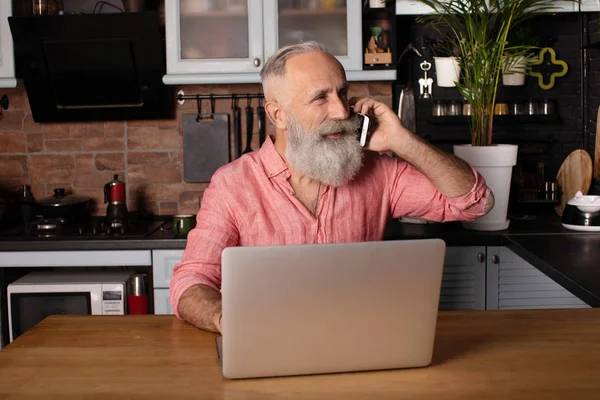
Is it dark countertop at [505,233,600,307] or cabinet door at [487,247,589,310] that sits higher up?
dark countertop at [505,233,600,307]

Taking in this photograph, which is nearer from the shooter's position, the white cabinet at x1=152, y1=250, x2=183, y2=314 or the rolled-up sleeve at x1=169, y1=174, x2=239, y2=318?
the rolled-up sleeve at x1=169, y1=174, x2=239, y2=318

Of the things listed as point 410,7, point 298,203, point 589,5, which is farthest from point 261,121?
point 298,203

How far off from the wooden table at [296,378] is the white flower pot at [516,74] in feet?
7.25

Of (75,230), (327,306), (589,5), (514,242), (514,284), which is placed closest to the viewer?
(327,306)

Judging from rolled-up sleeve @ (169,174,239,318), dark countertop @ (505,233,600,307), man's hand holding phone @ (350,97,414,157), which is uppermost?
man's hand holding phone @ (350,97,414,157)

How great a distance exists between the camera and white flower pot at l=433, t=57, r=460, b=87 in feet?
12.3

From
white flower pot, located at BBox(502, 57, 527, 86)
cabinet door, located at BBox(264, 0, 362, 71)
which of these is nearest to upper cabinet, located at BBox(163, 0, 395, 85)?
cabinet door, located at BBox(264, 0, 362, 71)

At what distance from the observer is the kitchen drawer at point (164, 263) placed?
138 inches

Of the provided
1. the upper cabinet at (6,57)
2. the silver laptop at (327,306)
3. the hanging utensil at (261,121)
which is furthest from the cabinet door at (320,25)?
the silver laptop at (327,306)

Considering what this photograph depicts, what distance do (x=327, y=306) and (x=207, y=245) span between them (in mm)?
837

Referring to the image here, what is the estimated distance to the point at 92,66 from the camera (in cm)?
385

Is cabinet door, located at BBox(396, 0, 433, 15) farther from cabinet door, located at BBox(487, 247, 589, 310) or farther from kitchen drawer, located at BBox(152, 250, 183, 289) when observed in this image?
kitchen drawer, located at BBox(152, 250, 183, 289)

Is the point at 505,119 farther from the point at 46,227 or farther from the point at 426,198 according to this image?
the point at 46,227

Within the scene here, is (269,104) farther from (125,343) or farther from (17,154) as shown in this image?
(17,154)
